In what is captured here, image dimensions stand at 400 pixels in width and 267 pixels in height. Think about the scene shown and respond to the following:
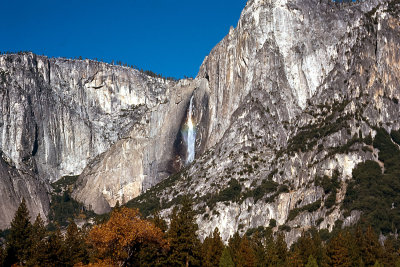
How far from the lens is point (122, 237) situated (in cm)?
8869

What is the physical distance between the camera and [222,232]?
572 feet

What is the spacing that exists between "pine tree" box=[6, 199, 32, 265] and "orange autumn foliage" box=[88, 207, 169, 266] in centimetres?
2255

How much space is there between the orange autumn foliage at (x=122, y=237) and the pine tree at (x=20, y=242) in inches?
888

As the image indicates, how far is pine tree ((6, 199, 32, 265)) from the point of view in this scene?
112050 millimetres

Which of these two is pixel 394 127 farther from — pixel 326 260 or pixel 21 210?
pixel 21 210

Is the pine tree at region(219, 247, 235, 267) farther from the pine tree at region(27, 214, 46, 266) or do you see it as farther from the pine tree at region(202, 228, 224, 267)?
the pine tree at region(27, 214, 46, 266)

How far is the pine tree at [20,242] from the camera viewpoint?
112 m

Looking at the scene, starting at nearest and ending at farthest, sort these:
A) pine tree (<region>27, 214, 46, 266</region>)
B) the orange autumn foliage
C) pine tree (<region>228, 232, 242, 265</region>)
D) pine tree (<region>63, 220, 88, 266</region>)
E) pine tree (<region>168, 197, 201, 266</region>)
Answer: the orange autumn foliage → pine tree (<region>168, 197, 201, 266</region>) → pine tree (<region>27, 214, 46, 266</region>) → pine tree (<region>63, 220, 88, 266</region>) → pine tree (<region>228, 232, 242, 265</region>)

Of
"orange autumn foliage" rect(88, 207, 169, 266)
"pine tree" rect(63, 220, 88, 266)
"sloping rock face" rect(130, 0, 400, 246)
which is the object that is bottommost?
"orange autumn foliage" rect(88, 207, 169, 266)

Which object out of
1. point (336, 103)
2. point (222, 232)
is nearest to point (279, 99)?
point (336, 103)

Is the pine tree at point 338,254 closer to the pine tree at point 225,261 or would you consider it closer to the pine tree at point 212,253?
the pine tree at point 225,261

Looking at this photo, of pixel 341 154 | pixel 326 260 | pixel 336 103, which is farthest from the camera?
pixel 336 103

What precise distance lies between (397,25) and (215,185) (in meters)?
64.7

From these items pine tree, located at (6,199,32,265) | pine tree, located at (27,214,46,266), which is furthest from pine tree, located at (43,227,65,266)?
pine tree, located at (6,199,32,265)
